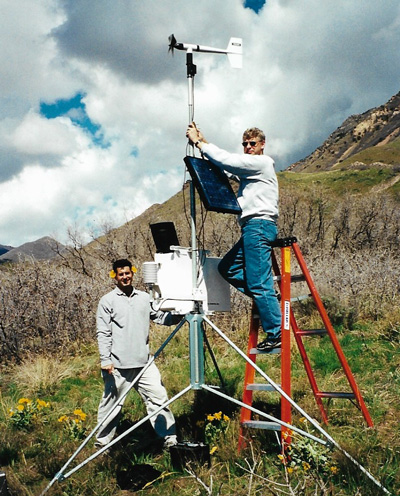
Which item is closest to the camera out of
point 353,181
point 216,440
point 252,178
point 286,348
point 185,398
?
point 286,348

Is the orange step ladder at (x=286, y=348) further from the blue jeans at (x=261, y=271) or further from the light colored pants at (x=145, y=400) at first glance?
the light colored pants at (x=145, y=400)

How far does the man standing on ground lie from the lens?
4578 mm

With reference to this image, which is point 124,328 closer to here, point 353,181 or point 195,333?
point 195,333

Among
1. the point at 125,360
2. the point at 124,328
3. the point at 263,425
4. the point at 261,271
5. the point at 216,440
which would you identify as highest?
the point at 261,271

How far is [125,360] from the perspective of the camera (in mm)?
4625

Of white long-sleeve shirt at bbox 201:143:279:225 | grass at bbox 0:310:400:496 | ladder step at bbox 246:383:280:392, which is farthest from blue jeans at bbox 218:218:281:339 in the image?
grass at bbox 0:310:400:496

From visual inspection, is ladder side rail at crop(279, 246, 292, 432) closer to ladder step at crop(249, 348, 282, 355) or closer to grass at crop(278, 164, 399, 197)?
ladder step at crop(249, 348, 282, 355)

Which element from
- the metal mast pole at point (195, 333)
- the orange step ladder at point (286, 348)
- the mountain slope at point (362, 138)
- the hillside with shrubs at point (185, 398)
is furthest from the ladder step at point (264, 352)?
the mountain slope at point (362, 138)

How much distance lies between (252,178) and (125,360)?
2209 mm

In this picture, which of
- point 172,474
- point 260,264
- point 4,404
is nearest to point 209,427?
point 172,474

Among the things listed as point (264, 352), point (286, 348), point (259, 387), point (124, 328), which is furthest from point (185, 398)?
point (286, 348)

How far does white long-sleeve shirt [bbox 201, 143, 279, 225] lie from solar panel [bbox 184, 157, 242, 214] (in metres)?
0.11

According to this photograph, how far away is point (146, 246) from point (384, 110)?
140491 mm

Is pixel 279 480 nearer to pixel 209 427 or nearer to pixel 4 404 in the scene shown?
pixel 209 427
